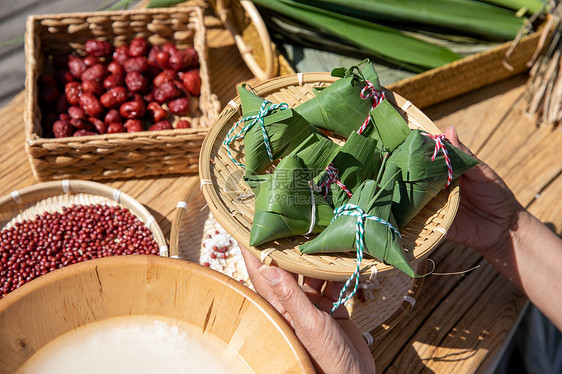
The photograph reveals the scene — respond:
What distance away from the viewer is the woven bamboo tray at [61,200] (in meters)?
1.65

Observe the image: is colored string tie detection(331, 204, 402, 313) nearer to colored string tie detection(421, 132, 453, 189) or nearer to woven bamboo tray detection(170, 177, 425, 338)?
colored string tie detection(421, 132, 453, 189)

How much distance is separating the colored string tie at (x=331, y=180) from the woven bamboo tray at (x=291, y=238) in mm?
159

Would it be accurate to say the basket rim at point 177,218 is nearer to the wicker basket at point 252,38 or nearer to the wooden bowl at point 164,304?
the wooden bowl at point 164,304

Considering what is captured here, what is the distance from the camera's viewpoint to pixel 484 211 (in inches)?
66.1

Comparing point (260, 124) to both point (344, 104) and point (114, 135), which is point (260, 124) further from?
point (114, 135)

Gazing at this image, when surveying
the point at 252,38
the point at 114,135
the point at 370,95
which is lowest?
the point at 114,135

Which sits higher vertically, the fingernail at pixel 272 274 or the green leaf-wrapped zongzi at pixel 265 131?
the green leaf-wrapped zongzi at pixel 265 131

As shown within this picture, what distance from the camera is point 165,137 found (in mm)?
1718

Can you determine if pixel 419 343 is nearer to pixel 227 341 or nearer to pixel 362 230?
pixel 362 230

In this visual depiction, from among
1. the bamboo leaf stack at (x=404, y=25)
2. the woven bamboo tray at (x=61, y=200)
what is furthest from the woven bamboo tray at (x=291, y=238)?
the bamboo leaf stack at (x=404, y=25)

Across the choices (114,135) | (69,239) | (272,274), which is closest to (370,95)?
(272,274)

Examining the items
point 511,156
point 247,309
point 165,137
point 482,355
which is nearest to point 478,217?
point 482,355

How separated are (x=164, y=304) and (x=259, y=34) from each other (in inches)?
53.5

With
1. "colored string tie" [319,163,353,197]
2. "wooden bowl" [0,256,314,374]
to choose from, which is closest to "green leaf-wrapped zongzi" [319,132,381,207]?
"colored string tie" [319,163,353,197]
